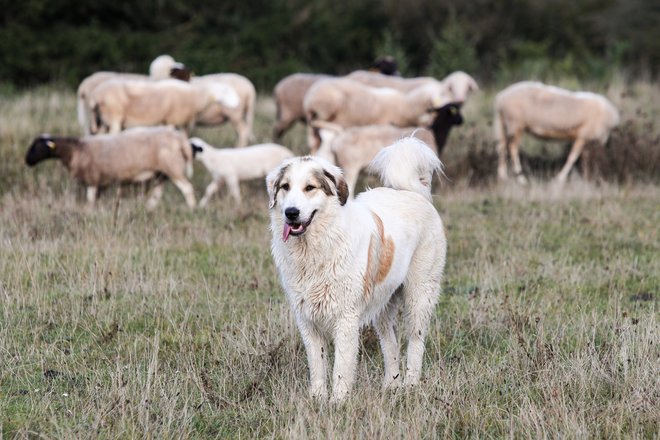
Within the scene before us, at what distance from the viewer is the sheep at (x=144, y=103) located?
1527cm

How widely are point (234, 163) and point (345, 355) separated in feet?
28.7

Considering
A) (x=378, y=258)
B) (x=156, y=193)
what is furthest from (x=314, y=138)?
(x=378, y=258)

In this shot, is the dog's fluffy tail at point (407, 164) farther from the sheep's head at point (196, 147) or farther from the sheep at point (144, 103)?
the sheep at point (144, 103)

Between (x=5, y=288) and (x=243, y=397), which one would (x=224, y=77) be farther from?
(x=243, y=397)

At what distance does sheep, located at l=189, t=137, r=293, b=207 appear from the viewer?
1413 centimetres

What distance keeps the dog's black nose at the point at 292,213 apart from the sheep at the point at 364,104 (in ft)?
32.1

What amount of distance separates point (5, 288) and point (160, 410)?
3.06 m

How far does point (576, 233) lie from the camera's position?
11.1 m

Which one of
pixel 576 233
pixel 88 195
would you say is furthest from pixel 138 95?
pixel 576 233


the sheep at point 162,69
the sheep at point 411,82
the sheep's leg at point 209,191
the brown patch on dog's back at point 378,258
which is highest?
the sheep at point 162,69

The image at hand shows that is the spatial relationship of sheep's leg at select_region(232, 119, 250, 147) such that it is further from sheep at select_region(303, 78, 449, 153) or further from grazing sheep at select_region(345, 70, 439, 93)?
sheep at select_region(303, 78, 449, 153)

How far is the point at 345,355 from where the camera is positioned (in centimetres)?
575

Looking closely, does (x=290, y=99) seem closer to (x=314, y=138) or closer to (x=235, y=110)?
(x=235, y=110)

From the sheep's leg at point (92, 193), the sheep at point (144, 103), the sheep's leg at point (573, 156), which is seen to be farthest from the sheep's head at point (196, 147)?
the sheep's leg at point (573, 156)
